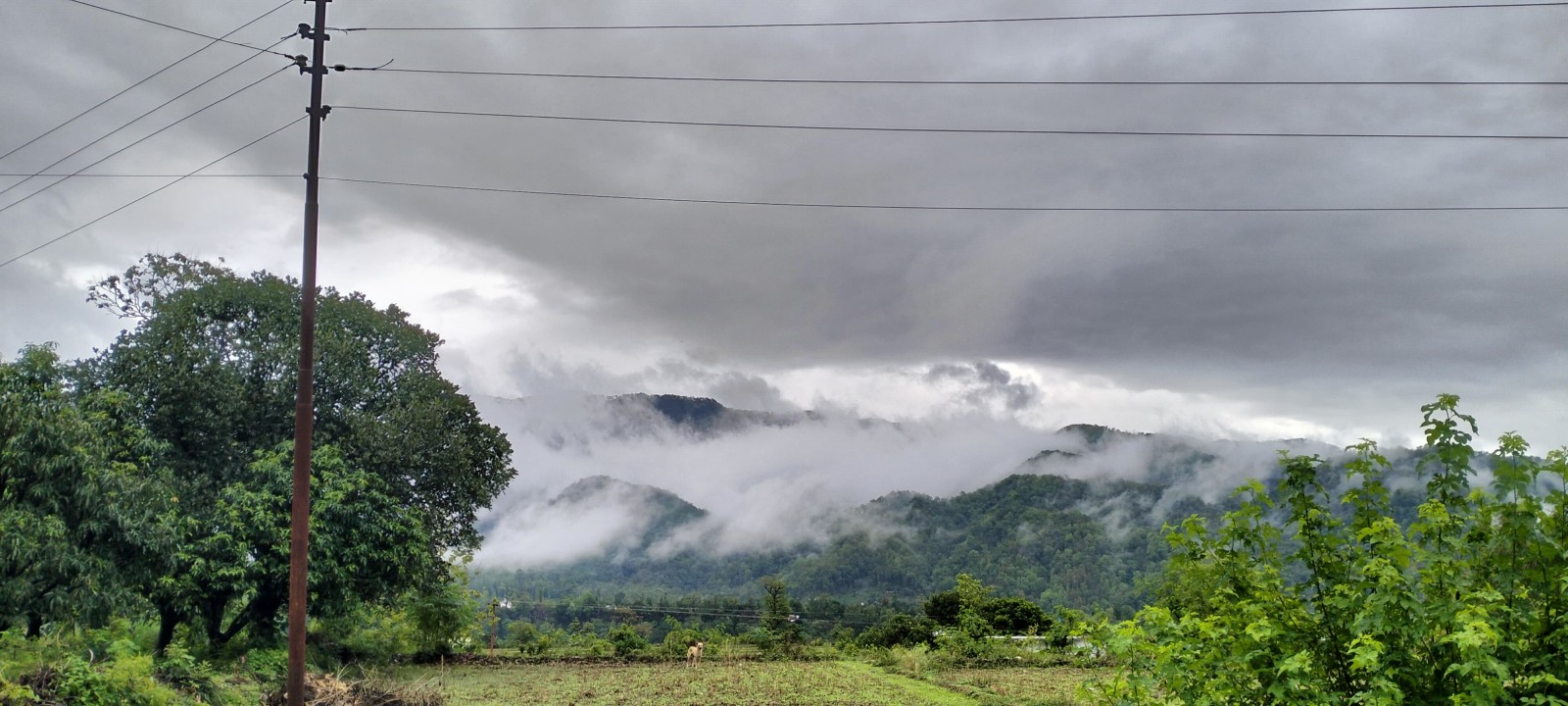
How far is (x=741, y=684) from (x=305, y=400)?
13914 millimetres

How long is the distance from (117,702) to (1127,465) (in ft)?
293

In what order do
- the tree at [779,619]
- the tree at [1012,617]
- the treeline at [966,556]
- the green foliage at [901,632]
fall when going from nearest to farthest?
the tree at [1012,617], the tree at [779,619], the green foliage at [901,632], the treeline at [966,556]

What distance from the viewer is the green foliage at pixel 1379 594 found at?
4926 millimetres

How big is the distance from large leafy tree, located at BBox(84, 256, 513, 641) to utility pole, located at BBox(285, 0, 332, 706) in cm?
836

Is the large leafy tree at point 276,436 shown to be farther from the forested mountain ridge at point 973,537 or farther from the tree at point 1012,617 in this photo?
the forested mountain ridge at point 973,537

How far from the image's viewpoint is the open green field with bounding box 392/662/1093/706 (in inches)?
734

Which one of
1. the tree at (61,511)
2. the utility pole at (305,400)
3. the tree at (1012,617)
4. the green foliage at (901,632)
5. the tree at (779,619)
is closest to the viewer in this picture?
the utility pole at (305,400)

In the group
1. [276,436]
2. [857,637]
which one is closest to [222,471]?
[276,436]

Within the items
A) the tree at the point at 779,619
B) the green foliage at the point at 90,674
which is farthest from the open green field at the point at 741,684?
the green foliage at the point at 90,674

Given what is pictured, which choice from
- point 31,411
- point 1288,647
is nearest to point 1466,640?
point 1288,647

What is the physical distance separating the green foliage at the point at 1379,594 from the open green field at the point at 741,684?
467 inches

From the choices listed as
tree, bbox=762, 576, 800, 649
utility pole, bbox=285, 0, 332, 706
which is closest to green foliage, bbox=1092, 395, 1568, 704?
utility pole, bbox=285, 0, 332, 706

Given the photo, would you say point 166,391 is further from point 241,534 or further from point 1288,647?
point 1288,647

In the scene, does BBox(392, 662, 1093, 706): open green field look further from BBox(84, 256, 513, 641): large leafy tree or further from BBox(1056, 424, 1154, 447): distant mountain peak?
BBox(1056, 424, 1154, 447): distant mountain peak
